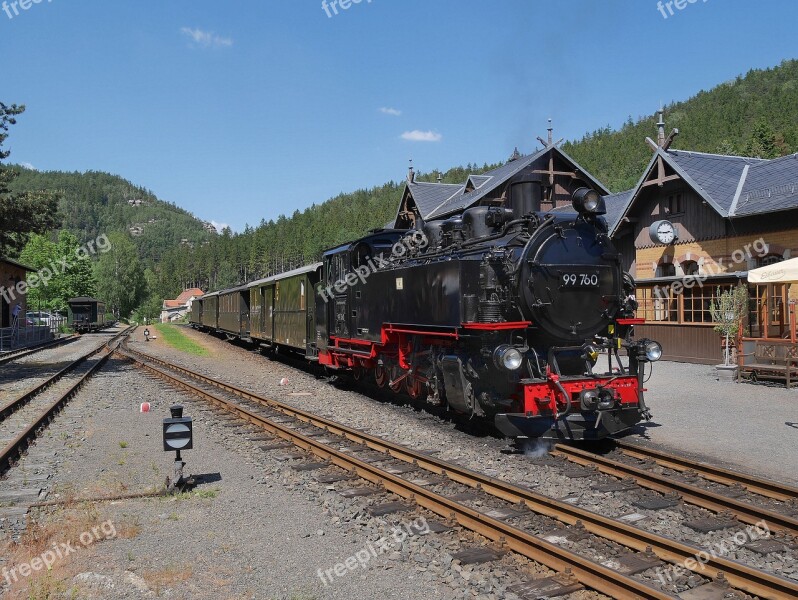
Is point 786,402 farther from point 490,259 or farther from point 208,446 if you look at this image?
point 208,446

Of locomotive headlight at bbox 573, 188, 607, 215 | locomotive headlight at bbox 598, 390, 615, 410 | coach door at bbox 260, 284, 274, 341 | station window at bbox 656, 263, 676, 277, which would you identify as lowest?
locomotive headlight at bbox 598, 390, 615, 410

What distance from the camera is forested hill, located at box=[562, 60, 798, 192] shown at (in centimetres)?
7312

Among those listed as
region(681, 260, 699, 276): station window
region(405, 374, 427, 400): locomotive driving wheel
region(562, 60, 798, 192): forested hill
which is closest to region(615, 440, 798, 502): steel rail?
region(405, 374, 427, 400): locomotive driving wheel

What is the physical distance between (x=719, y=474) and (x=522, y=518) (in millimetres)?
2587

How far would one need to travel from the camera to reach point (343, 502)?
640cm

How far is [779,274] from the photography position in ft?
44.1

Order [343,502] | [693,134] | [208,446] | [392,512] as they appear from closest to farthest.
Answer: [392,512], [343,502], [208,446], [693,134]

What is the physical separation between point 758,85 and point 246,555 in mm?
137854

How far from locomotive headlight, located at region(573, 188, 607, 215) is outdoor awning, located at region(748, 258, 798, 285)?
6.94 m

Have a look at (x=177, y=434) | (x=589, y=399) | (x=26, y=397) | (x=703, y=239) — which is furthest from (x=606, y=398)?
(x=703, y=239)

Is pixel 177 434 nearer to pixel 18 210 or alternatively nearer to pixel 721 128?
pixel 18 210

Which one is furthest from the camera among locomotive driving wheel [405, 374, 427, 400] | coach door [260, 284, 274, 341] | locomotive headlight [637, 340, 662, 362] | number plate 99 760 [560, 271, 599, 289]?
coach door [260, 284, 274, 341]

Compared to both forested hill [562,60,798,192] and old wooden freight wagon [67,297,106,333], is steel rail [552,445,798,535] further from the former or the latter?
forested hill [562,60,798,192]

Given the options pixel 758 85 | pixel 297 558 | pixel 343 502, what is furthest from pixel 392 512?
pixel 758 85
